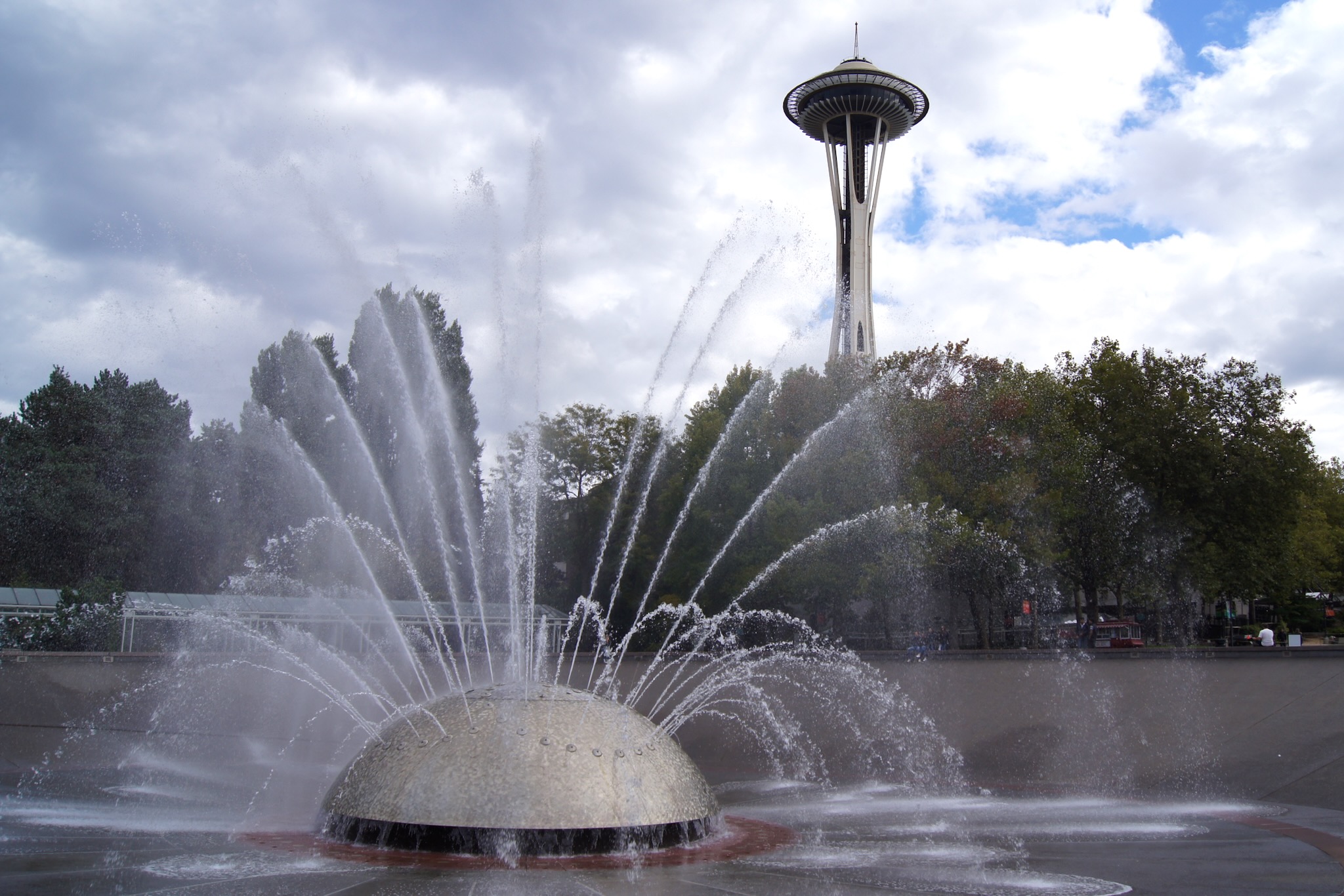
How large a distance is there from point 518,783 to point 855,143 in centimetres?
4711

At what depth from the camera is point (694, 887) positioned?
23.8ft

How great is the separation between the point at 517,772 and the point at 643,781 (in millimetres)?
1148

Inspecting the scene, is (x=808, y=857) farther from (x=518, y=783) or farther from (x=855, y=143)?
(x=855, y=143)

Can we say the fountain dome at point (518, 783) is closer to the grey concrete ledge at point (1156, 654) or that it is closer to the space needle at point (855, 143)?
the grey concrete ledge at point (1156, 654)

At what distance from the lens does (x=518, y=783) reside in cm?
835

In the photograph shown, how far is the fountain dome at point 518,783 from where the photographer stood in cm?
818

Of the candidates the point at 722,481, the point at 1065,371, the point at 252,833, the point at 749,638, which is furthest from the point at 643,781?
the point at 1065,371

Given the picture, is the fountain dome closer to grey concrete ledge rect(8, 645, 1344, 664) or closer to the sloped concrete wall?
the sloped concrete wall

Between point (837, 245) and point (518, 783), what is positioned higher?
point (837, 245)

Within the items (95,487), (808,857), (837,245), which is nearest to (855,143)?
(837,245)

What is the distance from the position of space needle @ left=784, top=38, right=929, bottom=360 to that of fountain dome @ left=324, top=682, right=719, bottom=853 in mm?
39929

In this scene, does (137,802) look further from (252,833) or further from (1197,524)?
(1197,524)

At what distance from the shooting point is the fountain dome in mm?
8180

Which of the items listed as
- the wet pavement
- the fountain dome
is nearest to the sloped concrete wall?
the wet pavement
